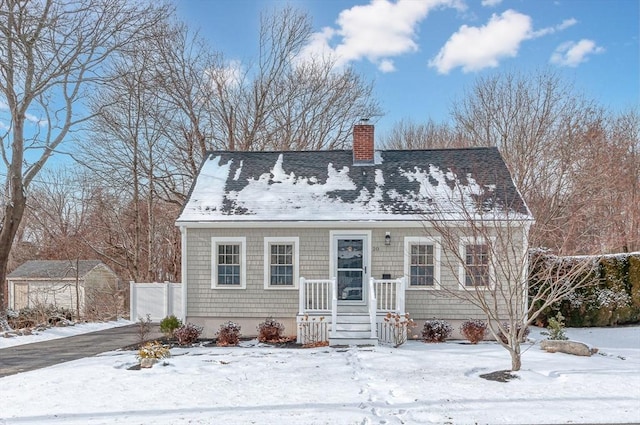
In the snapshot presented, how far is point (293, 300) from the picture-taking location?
39.5 ft

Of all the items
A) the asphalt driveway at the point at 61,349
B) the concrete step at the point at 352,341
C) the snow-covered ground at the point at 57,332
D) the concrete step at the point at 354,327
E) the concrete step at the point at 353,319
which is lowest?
the snow-covered ground at the point at 57,332

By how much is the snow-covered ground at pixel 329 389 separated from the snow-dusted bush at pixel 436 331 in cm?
121

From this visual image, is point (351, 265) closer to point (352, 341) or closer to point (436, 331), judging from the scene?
point (352, 341)

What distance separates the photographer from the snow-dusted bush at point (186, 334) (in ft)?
36.5

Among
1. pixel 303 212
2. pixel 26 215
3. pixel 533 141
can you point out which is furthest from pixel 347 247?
pixel 26 215

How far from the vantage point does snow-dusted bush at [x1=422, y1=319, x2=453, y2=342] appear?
37.0ft

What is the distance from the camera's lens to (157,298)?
49.0ft

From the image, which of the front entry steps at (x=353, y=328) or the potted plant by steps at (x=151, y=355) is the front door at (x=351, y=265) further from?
the potted plant by steps at (x=151, y=355)

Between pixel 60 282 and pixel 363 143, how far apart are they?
57.6ft

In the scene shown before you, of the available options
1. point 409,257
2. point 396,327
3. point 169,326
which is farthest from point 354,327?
point 169,326

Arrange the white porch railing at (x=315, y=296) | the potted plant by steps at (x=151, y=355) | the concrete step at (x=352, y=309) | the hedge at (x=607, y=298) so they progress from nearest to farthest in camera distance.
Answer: the potted plant by steps at (x=151, y=355) → the white porch railing at (x=315, y=296) → the concrete step at (x=352, y=309) → the hedge at (x=607, y=298)

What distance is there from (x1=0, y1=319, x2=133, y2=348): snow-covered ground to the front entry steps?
7.87 m

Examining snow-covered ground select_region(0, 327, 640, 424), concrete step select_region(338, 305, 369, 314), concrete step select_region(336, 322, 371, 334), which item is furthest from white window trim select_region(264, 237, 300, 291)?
snow-covered ground select_region(0, 327, 640, 424)

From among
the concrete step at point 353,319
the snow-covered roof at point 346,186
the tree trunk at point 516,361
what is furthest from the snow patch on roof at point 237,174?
the tree trunk at point 516,361
